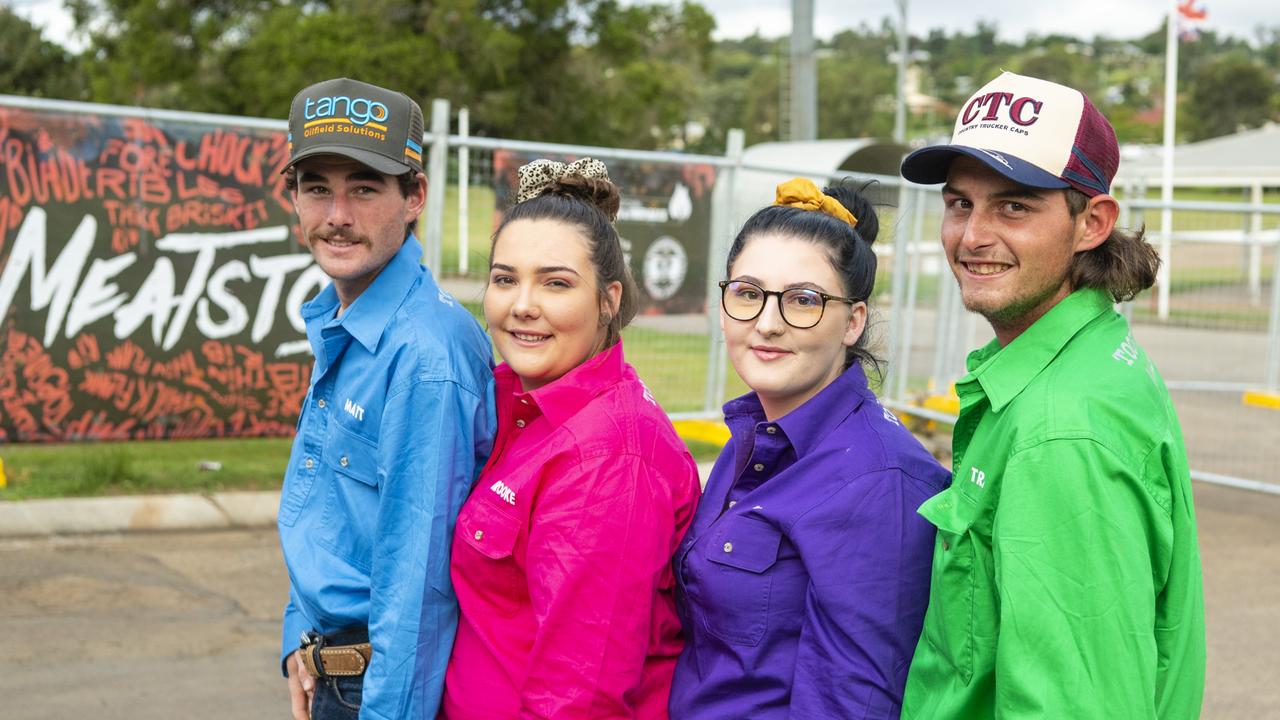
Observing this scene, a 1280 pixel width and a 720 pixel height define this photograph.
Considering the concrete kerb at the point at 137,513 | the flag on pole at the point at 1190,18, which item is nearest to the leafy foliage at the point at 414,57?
Answer: the flag on pole at the point at 1190,18

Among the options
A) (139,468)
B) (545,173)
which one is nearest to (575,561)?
(545,173)

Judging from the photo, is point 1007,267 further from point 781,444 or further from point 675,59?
point 675,59

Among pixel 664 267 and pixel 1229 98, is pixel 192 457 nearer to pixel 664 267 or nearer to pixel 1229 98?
pixel 664 267

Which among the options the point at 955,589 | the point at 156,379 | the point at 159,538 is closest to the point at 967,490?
the point at 955,589

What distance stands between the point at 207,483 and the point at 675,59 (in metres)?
27.4

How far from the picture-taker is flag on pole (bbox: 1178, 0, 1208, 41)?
2245 centimetres

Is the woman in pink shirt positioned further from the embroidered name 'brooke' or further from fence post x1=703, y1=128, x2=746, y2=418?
fence post x1=703, y1=128, x2=746, y2=418

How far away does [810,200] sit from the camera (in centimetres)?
245

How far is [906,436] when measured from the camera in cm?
233

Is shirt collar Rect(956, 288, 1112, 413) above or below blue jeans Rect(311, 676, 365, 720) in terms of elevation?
above

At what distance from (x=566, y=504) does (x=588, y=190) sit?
30.7 inches

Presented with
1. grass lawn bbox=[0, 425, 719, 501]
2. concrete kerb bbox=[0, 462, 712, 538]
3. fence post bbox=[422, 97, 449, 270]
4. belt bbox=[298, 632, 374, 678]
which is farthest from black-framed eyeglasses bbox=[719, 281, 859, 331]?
grass lawn bbox=[0, 425, 719, 501]

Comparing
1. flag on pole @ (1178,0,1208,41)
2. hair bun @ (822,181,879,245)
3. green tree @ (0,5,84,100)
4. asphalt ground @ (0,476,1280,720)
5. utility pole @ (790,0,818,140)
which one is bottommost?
→ asphalt ground @ (0,476,1280,720)

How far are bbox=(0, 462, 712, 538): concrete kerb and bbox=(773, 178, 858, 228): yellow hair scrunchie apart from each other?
5.03 m
